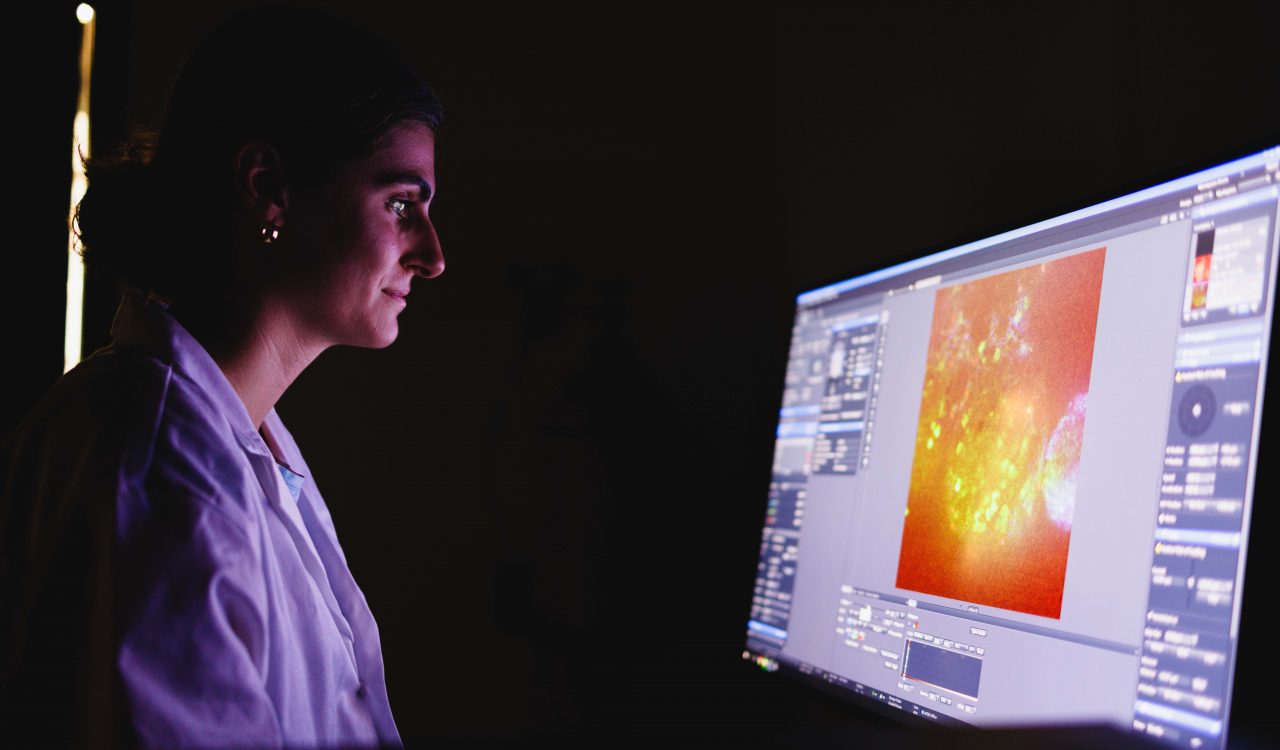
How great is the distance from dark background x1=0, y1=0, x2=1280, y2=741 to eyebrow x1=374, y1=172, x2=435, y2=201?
0.49 metres

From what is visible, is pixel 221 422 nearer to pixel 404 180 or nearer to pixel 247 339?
pixel 247 339

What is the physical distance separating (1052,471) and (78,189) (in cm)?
154

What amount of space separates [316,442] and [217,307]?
2.19ft

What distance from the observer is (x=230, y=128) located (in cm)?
95

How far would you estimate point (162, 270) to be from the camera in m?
0.97

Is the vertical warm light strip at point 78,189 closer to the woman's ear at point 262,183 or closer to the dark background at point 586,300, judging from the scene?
the dark background at point 586,300

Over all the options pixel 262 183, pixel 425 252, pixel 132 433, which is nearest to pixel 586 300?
pixel 425 252

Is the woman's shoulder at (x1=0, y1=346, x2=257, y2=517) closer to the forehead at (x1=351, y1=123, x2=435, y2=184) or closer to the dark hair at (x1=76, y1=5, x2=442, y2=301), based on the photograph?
the dark hair at (x1=76, y1=5, x2=442, y2=301)

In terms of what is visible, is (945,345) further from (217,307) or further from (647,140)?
(647,140)

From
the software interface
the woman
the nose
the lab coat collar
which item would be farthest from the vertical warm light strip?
the software interface

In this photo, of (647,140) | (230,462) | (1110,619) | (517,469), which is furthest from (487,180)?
(1110,619)

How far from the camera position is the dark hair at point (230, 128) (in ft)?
3.10

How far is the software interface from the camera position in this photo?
0.62 meters

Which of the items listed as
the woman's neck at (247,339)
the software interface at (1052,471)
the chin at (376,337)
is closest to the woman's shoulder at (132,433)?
the woman's neck at (247,339)
